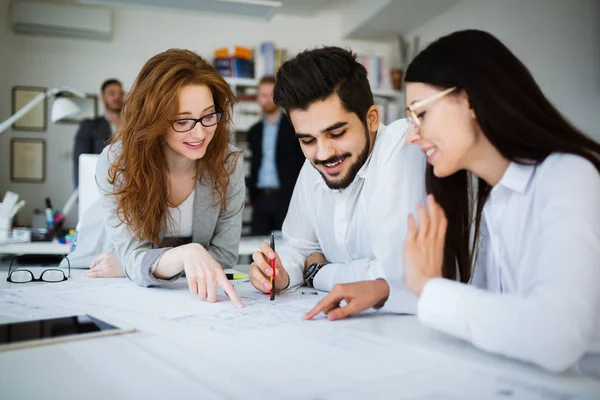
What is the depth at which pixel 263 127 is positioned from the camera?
4.73 metres

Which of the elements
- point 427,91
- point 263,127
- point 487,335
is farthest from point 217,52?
point 487,335

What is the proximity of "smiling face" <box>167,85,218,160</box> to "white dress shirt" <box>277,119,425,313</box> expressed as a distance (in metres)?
0.38

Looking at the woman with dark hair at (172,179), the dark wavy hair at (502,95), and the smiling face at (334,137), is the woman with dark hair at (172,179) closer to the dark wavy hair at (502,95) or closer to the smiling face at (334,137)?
the smiling face at (334,137)

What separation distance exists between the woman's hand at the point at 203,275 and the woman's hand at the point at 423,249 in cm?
45

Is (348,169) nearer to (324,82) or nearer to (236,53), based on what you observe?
(324,82)

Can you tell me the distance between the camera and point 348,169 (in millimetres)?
1524

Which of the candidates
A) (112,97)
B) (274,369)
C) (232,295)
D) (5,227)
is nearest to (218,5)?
(112,97)

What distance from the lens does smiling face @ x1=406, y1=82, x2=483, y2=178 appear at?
1.04 meters

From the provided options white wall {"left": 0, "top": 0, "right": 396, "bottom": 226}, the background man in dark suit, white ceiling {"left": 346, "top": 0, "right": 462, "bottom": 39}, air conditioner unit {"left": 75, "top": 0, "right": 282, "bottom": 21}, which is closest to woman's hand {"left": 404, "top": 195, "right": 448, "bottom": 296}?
air conditioner unit {"left": 75, "top": 0, "right": 282, "bottom": 21}

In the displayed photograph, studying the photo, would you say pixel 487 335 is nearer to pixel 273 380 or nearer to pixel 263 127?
pixel 273 380

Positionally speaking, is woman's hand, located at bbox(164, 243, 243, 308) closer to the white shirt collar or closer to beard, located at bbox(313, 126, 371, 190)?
beard, located at bbox(313, 126, 371, 190)

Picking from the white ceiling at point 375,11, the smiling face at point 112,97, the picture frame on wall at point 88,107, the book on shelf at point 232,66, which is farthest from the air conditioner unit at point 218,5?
the picture frame on wall at point 88,107

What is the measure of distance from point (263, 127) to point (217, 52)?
1.49 metres

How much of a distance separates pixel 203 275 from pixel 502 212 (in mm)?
716
